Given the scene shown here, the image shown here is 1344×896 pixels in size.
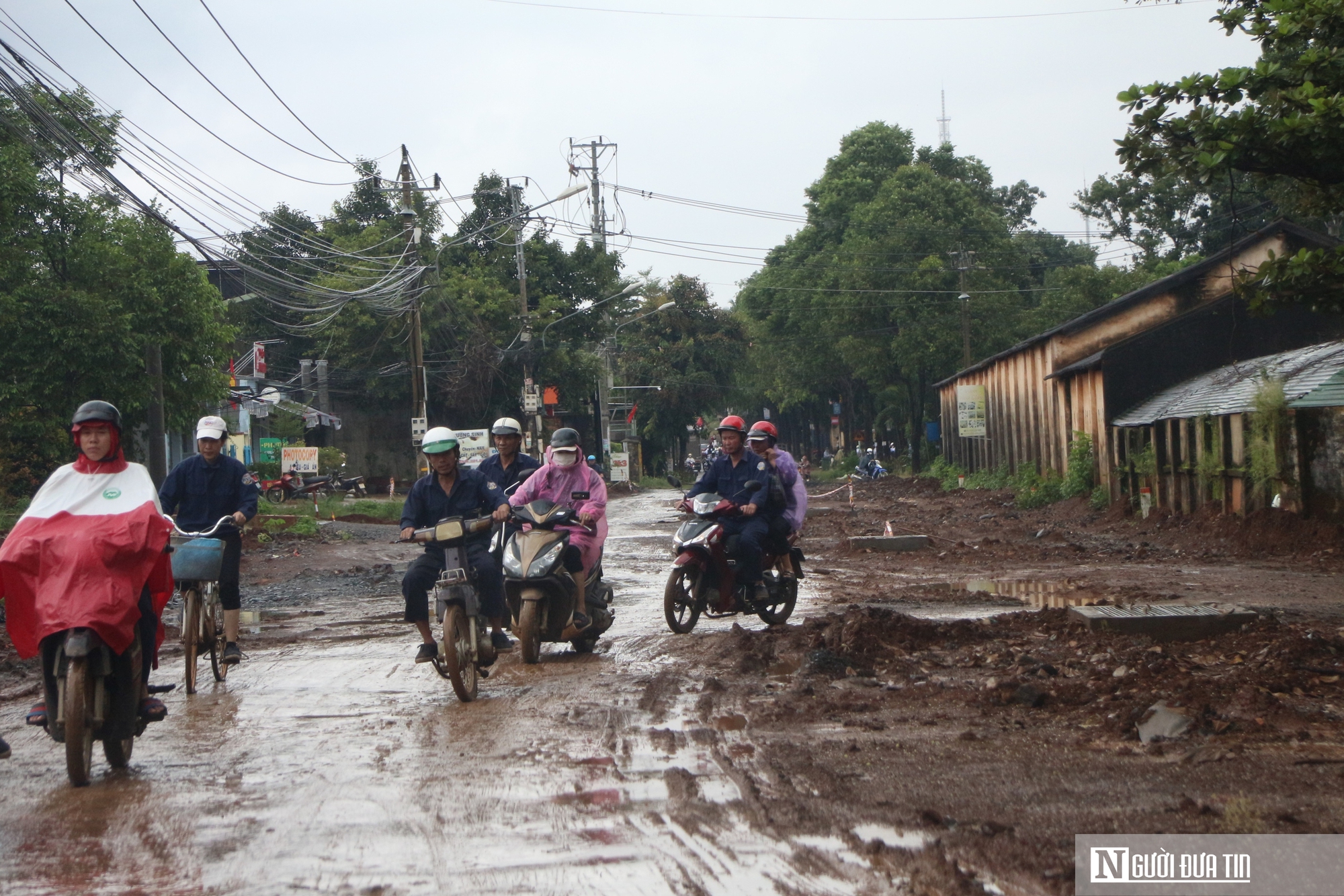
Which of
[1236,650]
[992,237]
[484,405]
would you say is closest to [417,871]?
[1236,650]

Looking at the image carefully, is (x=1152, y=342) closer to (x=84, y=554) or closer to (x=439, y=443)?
(x=439, y=443)

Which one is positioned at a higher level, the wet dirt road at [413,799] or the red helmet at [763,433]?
the red helmet at [763,433]

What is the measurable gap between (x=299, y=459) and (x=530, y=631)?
26710 mm

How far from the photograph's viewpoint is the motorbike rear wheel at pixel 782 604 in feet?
33.9

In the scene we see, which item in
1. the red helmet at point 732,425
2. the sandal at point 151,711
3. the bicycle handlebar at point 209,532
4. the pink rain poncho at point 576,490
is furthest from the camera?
the red helmet at point 732,425

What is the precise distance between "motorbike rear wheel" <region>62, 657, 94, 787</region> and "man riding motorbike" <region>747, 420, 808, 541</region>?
592 cm

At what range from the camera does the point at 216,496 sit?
8.58 metres

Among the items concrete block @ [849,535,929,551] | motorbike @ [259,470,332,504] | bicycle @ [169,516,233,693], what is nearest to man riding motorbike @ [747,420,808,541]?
bicycle @ [169,516,233,693]

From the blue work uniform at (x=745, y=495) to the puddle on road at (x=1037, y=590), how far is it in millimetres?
2823

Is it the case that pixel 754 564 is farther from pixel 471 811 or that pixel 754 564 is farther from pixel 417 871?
pixel 417 871

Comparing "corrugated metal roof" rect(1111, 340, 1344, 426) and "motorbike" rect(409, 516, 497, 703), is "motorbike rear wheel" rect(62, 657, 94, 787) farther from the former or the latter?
Answer: "corrugated metal roof" rect(1111, 340, 1344, 426)

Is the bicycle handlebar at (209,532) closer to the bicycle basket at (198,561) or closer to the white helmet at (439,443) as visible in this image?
the bicycle basket at (198,561)

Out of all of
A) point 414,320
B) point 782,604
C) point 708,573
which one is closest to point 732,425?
point 708,573

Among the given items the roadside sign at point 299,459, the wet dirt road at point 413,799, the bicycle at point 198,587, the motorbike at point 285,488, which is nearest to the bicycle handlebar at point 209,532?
the bicycle at point 198,587
